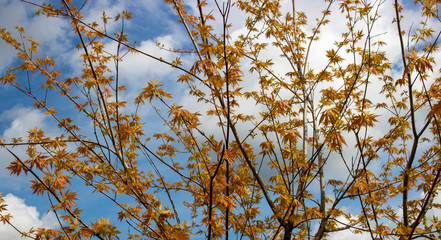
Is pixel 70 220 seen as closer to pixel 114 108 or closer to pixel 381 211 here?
pixel 114 108

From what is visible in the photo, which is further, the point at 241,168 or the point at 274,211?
the point at 241,168

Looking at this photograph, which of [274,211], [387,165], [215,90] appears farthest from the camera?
[387,165]

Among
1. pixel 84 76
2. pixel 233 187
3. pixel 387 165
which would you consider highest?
pixel 387 165

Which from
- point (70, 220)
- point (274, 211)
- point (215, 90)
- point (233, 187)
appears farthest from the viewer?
point (274, 211)

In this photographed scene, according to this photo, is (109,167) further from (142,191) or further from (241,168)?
(241,168)

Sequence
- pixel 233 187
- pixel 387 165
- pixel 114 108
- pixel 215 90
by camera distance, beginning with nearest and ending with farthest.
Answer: pixel 215 90, pixel 233 187, pixel 114 108, pixel 387 165

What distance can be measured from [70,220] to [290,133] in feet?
8.84

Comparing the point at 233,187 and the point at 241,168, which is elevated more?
the point at 241,168

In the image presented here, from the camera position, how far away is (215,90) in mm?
3371

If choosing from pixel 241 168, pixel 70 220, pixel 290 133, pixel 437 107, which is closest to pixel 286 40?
pixel 241 168

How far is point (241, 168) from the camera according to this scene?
16.4 ft

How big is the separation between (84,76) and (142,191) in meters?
2.55

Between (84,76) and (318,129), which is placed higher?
(318,129)

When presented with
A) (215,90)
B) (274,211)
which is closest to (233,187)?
(274,211)
